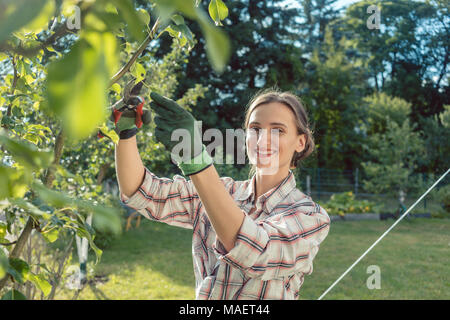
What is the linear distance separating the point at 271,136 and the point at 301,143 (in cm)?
29

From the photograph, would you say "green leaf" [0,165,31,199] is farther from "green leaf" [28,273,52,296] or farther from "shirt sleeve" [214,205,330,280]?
"shirt sleeve" [214,205,330,280]

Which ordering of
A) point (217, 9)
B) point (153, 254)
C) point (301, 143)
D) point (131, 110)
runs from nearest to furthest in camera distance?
point (217, 9) < point (131, 110) < point (301, 143) < point (153, 254)

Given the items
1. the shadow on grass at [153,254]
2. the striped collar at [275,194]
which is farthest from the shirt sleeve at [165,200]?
the shadow on grass at [153,254]

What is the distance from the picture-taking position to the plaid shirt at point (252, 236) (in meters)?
1.13

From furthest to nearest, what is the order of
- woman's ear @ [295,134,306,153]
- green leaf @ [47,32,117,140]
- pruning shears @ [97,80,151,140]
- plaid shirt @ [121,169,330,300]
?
woman's ear @ [295,134,306,153]
pruning shears @ [97,80,151,140]
plaid shirt @ [121,169,330,300]
green leaf @ [47,32,117,140]

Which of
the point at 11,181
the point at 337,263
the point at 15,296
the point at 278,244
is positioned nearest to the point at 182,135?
the point at 278,244

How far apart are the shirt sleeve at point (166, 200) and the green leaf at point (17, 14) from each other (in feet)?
4.20

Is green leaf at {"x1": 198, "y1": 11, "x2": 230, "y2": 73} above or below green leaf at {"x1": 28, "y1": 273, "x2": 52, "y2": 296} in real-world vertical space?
above

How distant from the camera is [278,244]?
3.91 feet

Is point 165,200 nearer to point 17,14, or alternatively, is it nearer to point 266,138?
point 266,138

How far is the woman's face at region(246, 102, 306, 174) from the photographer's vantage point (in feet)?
4.98

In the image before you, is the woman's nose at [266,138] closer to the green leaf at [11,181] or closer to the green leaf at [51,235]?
the green leaf at [51,235]

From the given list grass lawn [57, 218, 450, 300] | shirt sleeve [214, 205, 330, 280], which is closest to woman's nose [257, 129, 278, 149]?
shirt sleeve [214, 205, 330, 280]

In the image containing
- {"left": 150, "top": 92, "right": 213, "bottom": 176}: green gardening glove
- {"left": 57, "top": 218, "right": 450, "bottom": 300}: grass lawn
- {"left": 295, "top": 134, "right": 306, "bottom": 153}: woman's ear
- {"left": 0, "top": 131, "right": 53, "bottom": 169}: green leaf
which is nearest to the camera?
{"left": 0, "top": 131, "right": 53, "bottom": 169}: green leaf
